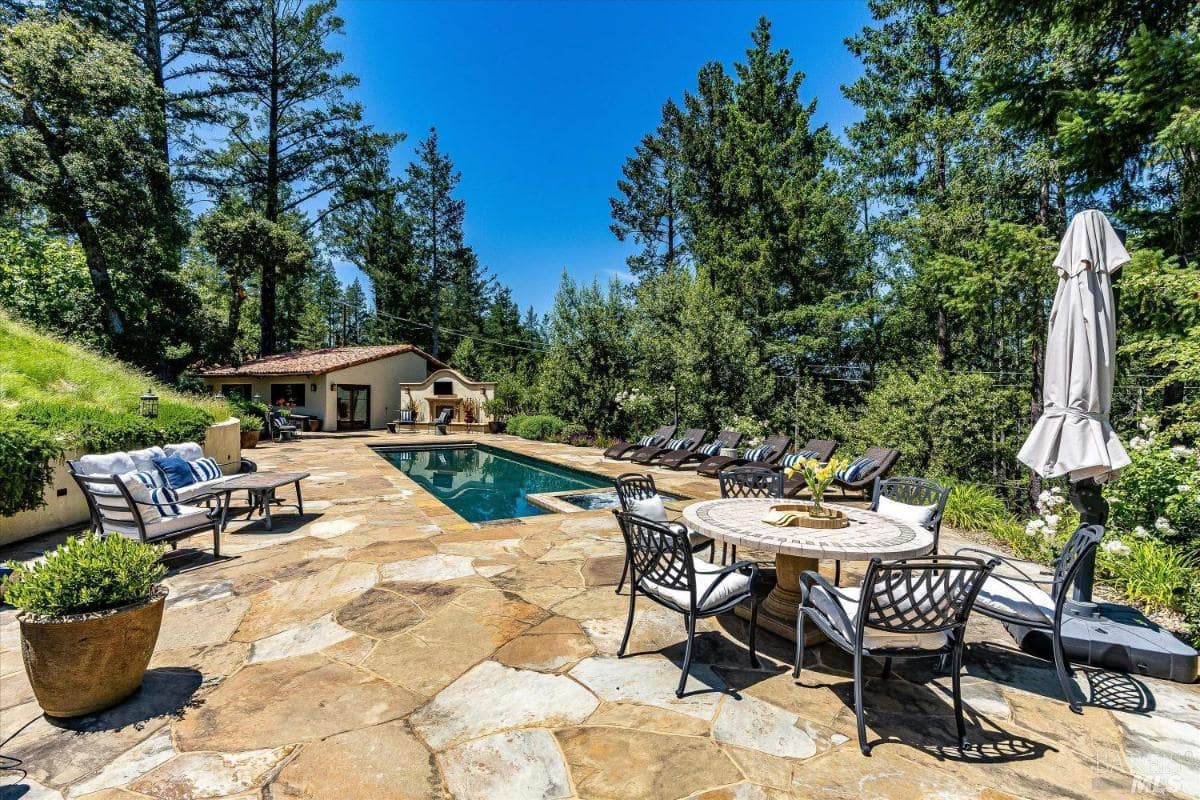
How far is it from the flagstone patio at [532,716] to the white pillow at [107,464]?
1.58m

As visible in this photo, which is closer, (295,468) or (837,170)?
(295,468)

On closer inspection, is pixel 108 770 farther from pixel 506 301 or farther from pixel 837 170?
pixel 506 301

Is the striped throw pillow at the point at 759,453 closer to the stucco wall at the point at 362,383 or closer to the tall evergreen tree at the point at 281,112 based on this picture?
the stucco wall at the point at 362,383

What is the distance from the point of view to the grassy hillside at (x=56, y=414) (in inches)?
190

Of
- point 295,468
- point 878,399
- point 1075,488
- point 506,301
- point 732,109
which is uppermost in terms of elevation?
point 732,109

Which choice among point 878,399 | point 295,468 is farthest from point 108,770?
point 878,399

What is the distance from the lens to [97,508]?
434 cm

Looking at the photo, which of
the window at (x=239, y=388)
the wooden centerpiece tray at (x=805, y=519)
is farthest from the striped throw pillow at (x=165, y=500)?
the window at (x=239, y=388)

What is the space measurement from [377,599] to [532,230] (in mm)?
31836

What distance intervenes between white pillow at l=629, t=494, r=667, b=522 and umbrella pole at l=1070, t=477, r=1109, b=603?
8.96 feet

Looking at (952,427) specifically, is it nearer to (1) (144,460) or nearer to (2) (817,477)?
(2) (817,477)

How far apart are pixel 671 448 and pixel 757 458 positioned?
2616 millimetres

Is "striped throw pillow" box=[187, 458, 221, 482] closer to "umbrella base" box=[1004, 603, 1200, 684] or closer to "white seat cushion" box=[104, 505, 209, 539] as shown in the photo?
"white seat cushion" box=[104, 505, 209, 539]

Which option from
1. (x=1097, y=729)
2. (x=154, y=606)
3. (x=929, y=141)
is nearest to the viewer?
(x=1097, y=729)
